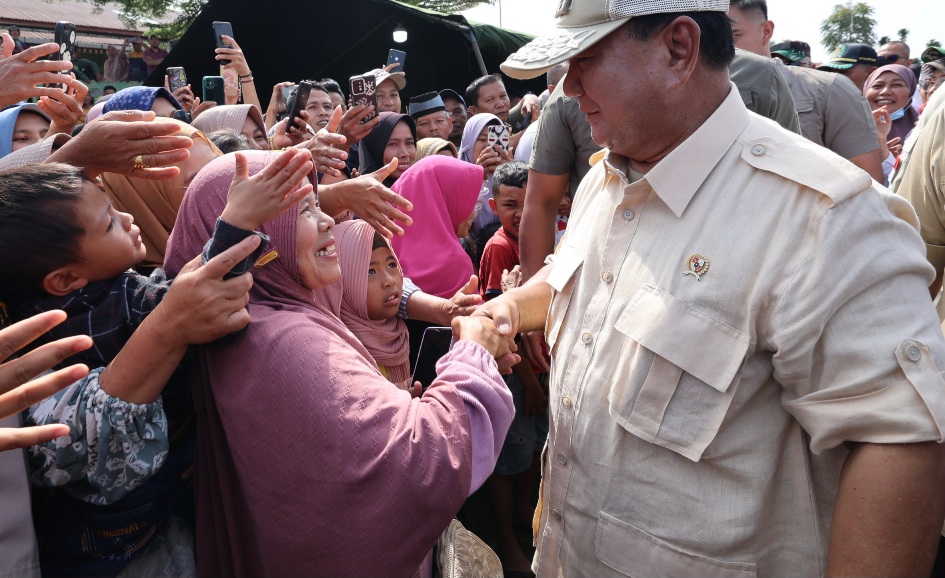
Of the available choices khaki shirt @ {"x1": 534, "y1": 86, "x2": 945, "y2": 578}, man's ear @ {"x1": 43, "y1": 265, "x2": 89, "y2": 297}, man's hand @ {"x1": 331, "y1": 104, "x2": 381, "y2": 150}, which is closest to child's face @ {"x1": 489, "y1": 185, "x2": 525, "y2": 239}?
man's hand @ {"x1": 331, "y1": 104, "x2": 381, "y2": 150}

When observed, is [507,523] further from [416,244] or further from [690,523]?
[690,523]

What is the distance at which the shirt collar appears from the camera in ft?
4.96

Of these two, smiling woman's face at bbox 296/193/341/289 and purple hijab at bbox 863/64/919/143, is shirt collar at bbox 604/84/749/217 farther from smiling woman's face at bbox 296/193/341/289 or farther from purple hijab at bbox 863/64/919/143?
purple hijab at bbox 863/64/919/143

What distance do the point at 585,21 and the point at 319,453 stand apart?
1130 millimetres

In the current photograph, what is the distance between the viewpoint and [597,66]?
1.53m

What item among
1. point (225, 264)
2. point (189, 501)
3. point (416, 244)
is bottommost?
point (416, 244)

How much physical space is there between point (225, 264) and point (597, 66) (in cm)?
93

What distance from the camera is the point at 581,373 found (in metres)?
1.64

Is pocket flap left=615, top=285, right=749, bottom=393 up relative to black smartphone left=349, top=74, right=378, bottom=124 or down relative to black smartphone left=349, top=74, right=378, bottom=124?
up

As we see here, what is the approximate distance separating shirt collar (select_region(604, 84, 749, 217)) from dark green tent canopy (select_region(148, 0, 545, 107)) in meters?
10.9

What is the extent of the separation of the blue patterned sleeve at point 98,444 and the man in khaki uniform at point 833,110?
3.25 m

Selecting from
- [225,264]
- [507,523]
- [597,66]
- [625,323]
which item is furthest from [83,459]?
[507,523]

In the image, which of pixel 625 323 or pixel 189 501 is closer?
pixel 625 323

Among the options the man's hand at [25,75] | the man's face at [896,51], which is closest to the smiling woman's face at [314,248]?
the man's hand at [25,75]
